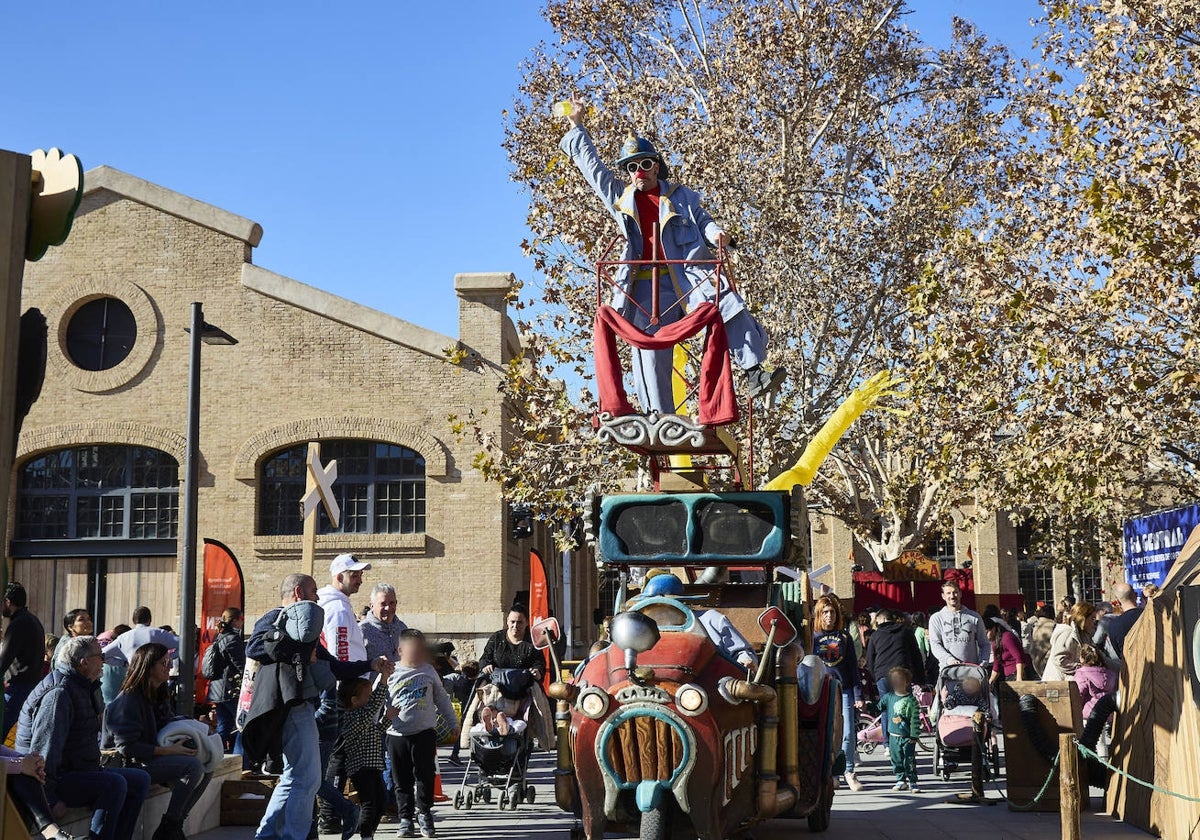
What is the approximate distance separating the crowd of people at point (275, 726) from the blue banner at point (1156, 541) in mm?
11896

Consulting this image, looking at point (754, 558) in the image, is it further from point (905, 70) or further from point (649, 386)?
point (905, 70)

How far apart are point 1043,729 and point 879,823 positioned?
173cm

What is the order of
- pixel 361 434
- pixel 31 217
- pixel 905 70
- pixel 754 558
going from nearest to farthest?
pixel 31 217, pixel 754 558, pixel 905 70, pixel 361 434

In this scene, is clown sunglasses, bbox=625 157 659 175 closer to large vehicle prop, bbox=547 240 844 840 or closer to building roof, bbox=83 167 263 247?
large vehicle prop, bbox=547 240 844 840

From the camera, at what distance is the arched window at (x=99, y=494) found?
25.7m

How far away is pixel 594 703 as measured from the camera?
744 cm

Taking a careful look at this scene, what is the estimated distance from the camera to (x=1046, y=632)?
19.7 m

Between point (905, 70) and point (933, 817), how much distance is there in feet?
51.7

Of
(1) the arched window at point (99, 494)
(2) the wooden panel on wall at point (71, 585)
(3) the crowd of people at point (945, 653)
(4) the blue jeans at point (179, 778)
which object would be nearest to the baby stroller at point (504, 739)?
(3) the crowd of people at point (945, 653)

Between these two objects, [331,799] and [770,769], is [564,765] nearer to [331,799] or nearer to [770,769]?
[770,769]

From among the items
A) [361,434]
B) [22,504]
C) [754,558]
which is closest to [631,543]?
[754,558]

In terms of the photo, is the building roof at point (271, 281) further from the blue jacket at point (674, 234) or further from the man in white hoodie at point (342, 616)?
the man in white hoodie at point (342, 616)

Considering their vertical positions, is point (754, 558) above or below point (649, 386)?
below

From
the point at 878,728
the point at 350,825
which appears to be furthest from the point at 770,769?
the point at 878,728
